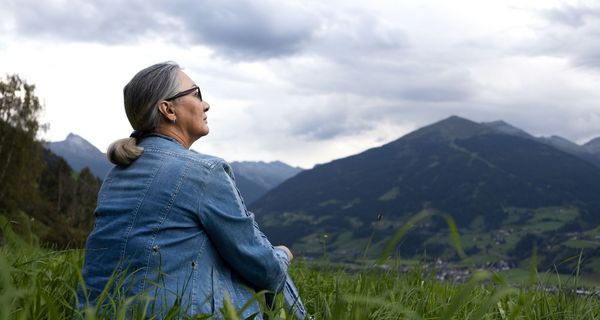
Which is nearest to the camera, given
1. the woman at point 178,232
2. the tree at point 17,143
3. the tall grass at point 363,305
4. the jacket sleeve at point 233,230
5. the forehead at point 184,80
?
the tall grass at point 363,305

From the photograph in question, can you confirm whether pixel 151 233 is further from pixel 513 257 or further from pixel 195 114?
pixel 513 257

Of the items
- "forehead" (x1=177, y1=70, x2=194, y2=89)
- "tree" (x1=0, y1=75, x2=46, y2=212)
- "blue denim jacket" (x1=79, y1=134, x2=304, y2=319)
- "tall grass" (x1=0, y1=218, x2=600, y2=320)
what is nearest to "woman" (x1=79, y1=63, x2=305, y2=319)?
"blue denim jacket" (x1=79, y1=134, x2=304, y2=319)

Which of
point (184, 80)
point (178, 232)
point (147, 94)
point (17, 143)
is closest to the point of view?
point (178, 232)

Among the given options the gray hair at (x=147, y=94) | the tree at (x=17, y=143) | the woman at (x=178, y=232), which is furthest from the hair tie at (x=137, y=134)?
the tree at (x=17, y=143)

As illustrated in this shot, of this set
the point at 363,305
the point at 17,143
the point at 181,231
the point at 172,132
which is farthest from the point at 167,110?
the point at 17,143

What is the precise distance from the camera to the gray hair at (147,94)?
3.77m

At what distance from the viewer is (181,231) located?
323 centimetres

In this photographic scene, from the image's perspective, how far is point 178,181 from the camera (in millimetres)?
3262

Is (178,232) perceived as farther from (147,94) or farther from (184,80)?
(184,80)

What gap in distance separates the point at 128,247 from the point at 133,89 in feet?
3.55

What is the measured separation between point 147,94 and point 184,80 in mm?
252

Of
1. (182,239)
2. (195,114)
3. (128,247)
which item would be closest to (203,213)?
(182,239)

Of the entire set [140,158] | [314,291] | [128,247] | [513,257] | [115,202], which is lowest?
[513,257]

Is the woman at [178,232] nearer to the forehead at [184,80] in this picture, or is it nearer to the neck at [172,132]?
the neck at [172,132]
